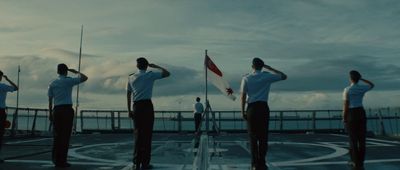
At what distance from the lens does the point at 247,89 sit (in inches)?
314

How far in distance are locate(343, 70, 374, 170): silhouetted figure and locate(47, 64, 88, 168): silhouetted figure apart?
191 inches


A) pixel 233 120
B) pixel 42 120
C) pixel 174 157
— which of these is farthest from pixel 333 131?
pixel 174 157

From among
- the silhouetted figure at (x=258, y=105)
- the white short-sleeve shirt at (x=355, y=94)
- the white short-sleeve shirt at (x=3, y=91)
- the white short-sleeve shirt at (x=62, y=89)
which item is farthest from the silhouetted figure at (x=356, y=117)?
the white short-sleeve shirt at (x=3, y=91)

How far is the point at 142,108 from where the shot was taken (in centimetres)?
851

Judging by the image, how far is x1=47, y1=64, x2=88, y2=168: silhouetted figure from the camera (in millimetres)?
9102

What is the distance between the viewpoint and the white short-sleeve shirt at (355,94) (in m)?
8.85

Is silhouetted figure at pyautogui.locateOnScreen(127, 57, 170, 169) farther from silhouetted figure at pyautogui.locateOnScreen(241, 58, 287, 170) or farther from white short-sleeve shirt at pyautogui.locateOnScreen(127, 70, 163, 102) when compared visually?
silhouetted figure at pyautogui.locateOnScreen(241, 58, 287, 170)

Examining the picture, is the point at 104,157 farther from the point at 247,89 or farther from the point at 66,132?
the point at 247,89

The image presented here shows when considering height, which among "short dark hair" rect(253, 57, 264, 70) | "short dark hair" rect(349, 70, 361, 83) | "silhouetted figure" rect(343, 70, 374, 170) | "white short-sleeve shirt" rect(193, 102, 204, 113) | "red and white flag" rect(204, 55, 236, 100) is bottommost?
"silhouetted figure" rect(343, 70, 374, 170)

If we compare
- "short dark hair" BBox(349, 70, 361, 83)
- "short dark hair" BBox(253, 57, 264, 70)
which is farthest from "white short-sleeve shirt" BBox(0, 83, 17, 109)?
"short dark hair" BBox(349, 70, 361, 83)

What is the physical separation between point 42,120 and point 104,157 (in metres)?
16.3

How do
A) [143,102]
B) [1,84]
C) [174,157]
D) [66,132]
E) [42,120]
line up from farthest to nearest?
1. [42,120]
2. [174,157]
3. [1,84]
4. [66,132]
5. [143,102]

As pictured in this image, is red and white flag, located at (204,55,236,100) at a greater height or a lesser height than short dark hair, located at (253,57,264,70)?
greater

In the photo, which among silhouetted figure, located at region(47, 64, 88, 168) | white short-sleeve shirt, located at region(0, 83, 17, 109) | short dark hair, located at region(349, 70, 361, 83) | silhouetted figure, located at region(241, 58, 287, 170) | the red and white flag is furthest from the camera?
the red and white flag
